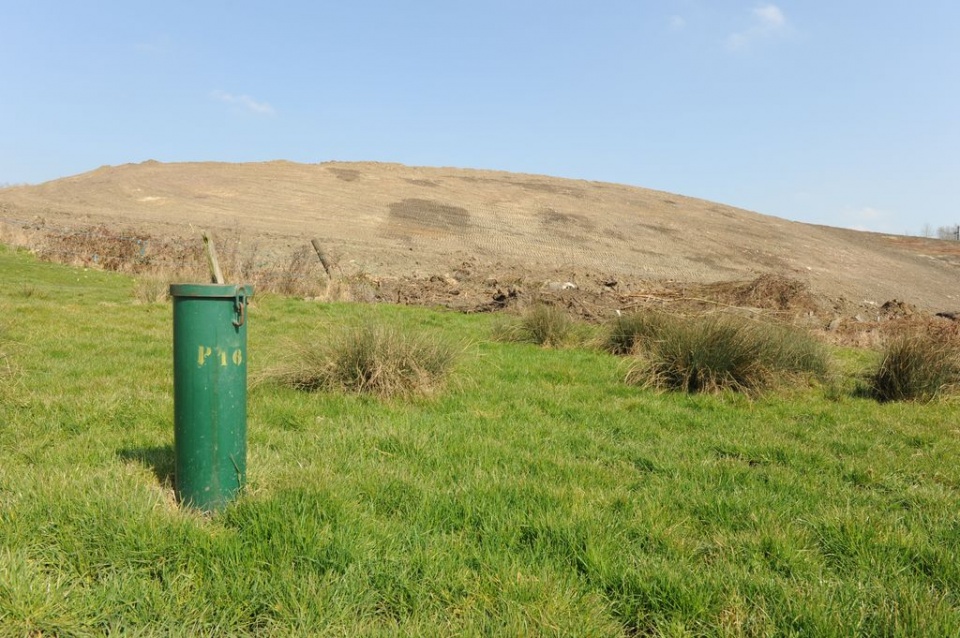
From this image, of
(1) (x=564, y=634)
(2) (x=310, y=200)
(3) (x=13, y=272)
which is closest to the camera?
(1) (x=564, y=634)

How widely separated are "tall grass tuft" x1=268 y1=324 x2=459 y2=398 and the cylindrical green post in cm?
275

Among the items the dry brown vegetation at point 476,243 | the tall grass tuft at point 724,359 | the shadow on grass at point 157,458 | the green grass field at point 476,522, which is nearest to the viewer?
the green grass field at point 476,522

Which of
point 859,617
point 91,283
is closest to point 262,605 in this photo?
point 859,617

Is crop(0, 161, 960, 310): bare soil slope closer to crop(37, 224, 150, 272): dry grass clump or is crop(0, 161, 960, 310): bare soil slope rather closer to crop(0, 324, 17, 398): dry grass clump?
crop(37, 224, 150, 272): dry grass clump

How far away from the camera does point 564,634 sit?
2588 mm

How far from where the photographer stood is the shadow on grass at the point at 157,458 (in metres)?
3.80

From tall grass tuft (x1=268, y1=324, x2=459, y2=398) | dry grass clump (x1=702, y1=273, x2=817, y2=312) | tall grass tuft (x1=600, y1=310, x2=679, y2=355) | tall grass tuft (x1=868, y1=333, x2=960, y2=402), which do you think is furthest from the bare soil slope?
tall grass tuft (x1=268, y1=324, x2=459, y2=398)

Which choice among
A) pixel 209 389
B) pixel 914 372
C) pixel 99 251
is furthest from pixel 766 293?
pixel 99 251

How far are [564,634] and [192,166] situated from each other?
48982 millimetres

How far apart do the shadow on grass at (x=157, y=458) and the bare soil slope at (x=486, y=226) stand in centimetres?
1622

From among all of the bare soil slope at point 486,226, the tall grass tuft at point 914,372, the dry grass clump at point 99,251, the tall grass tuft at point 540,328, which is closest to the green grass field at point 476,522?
Answer: the tall grass tuft at point 914,372

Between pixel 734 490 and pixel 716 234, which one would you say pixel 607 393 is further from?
pixel 716 234

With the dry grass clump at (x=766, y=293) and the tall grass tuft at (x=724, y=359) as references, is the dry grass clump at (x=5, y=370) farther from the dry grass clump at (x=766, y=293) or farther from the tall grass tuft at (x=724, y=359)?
the dry grass clump at (x=766, y=293)

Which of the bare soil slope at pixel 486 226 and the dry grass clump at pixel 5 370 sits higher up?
the bare soil slope at pixel 486 226
